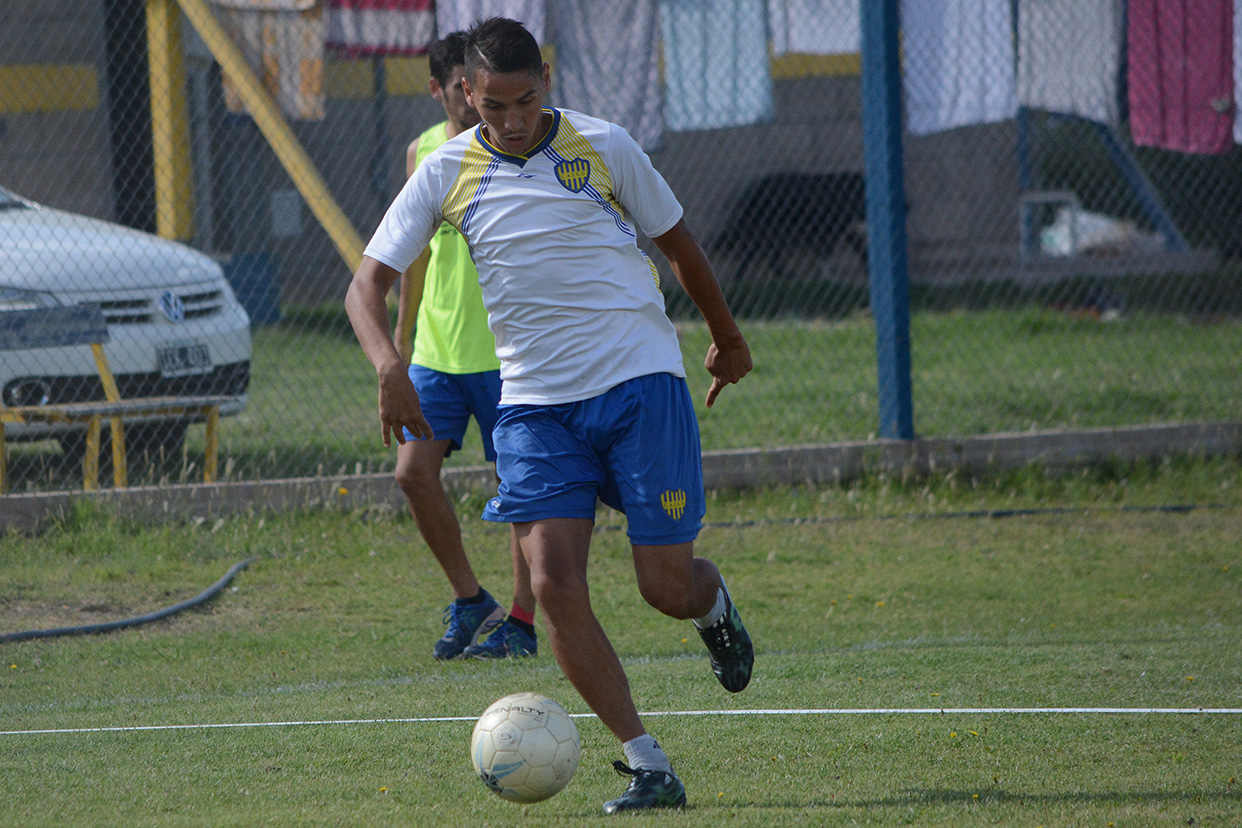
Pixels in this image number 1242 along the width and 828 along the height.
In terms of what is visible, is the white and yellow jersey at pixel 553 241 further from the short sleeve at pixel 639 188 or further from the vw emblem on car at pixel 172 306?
the vw emblem on car at pixel 172 306

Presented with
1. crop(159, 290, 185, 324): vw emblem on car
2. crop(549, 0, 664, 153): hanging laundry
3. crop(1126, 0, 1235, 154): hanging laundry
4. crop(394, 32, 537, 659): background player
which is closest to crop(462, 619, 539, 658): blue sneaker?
crop(394, 32, 537, 659): background player

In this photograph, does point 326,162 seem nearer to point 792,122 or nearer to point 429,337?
point 792,122

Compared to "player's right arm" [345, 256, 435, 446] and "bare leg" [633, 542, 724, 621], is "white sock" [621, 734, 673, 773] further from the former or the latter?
"player's right arm" [345, 256, 435, 446]

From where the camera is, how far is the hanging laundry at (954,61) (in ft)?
25.3

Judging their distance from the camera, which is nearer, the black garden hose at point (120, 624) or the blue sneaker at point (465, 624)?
the blue sneaker at point (465, 624)

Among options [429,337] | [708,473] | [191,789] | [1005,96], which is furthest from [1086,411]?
[191,789]

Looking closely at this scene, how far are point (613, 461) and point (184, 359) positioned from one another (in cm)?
427

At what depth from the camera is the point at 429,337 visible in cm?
511

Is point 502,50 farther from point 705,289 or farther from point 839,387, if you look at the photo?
point 839,387

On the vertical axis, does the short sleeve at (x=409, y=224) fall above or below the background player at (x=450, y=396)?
above

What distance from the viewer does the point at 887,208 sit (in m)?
7.38

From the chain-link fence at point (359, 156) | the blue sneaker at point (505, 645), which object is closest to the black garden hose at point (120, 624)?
the chain-link fence at point (359, 156)

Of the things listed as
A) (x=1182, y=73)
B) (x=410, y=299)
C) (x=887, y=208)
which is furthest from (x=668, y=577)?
(x=1182, y=73)

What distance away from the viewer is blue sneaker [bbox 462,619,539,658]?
4961mm
